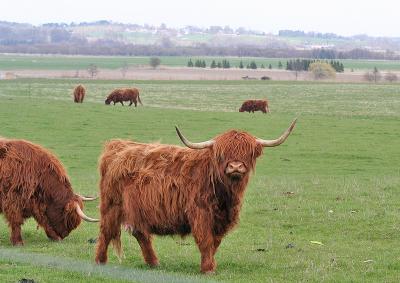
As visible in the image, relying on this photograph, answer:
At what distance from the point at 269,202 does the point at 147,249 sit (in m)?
6.84

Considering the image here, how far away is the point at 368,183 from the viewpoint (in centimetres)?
2058

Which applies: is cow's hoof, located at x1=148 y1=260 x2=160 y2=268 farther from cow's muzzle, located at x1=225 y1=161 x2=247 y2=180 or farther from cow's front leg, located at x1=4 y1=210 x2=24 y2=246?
cow's front leg, located at x1=4 y1=210 x2=24 y2=246

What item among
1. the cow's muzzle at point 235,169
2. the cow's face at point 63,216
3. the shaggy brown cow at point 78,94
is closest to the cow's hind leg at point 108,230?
the cow's muzzle at point 235,169

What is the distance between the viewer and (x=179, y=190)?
10.1m

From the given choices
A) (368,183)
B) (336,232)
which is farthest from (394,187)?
(336,232)

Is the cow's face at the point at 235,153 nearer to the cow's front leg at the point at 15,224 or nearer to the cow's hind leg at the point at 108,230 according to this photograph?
the cow's hind leg at the point at 108,230

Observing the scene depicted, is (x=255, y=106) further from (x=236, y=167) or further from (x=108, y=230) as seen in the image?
(x=236, y=167)

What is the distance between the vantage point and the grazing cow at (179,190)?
9836mm

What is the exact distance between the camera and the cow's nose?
376 inches

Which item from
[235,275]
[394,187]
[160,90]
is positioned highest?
[235,275]

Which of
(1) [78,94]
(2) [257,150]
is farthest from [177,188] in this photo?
(1) [78,94]

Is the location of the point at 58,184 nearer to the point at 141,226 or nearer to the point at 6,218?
the point at 6,218

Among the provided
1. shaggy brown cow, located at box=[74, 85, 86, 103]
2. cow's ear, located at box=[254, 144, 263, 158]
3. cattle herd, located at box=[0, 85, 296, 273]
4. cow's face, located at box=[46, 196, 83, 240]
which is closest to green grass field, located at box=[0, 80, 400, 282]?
cow's face, located at box=[46, 196, 83, 240]

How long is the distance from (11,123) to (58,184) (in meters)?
25.0
